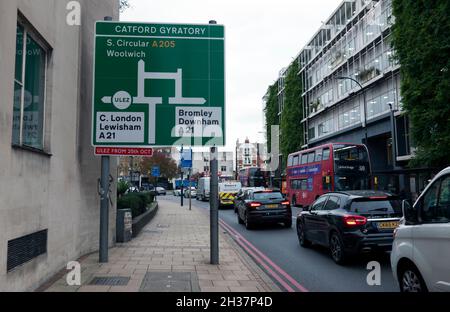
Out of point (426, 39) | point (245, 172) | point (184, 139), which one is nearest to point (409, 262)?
point (184, 139)

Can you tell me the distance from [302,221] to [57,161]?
22.6 ft

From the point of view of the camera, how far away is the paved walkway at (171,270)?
22.3 ft

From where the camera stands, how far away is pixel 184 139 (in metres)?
9.04

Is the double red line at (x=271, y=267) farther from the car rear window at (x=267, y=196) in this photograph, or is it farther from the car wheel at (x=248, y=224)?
the car rear window at (x=267, y=196)

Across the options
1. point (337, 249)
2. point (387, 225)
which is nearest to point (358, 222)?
point (387, 225)

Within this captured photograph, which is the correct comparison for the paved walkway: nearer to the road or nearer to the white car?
the road

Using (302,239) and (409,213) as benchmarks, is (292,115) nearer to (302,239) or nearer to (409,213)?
(302,239)

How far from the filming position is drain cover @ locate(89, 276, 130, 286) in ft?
22.9

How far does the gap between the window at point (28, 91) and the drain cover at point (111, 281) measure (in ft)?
8.08

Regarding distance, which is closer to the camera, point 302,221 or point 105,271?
point 105,271

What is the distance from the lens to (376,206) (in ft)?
29.6

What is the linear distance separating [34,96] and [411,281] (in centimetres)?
625

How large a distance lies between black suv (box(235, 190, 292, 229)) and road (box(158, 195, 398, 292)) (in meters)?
2.13
